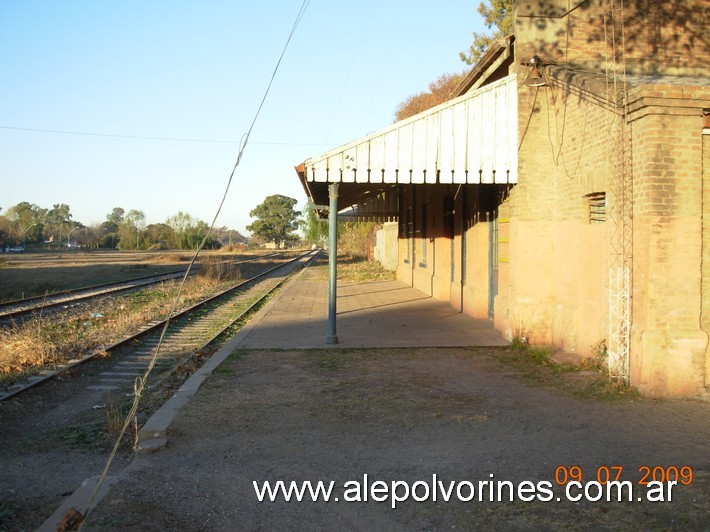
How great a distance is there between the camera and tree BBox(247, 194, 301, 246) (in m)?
131

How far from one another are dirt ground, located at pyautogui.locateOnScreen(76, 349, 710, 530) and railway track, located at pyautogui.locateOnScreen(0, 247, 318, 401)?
193 cm

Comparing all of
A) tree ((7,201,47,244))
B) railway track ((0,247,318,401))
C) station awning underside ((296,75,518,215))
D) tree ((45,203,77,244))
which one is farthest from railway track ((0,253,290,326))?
tree ((45,203,77,244))

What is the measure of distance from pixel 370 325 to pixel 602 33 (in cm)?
684

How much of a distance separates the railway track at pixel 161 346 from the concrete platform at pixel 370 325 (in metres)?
0.95

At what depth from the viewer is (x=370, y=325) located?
13.2 metres

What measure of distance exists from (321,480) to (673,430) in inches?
133

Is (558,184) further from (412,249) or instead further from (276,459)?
(412,249)

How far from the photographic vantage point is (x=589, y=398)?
280 inches

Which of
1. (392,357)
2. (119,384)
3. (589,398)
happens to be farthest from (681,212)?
(119,384)

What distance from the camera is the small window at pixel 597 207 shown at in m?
8.58

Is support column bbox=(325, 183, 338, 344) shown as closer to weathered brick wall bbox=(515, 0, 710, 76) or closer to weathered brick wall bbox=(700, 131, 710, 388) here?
weathered brick wall bbox=(515, 0, 710, 76)
